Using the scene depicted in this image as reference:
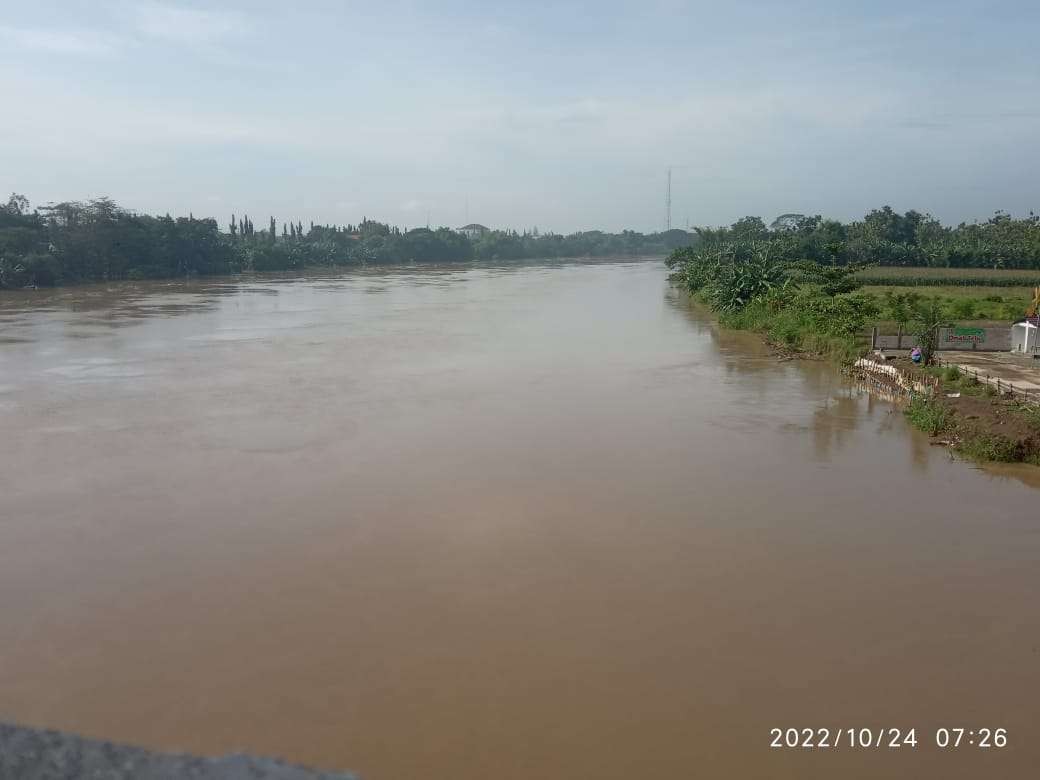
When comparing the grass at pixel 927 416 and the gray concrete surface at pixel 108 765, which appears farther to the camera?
the grass at pixel 927 416

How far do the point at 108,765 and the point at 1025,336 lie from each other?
1859cm

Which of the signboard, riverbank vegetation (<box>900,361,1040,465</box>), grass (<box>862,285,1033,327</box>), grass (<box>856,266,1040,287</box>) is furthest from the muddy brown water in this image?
grass (<box>856,266,1040,287</box>)

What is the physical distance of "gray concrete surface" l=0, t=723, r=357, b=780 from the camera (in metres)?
1.29

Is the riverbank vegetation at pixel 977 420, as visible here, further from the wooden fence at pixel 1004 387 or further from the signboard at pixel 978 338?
the signboard at pixel 978 338

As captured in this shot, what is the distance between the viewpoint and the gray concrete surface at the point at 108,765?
1.29 metres

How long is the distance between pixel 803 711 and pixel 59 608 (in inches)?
223

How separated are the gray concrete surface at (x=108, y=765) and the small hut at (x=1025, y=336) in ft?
59.3

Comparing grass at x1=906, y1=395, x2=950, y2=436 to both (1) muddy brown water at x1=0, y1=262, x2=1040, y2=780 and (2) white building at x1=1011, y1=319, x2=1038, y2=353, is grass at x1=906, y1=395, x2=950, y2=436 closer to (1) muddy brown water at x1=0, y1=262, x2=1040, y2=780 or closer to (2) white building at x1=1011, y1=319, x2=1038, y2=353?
(1) muddy brown water at x1=0, y1=262, x2=1040, y2=780

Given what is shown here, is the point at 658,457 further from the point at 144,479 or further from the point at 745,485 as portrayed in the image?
the point at 144,479

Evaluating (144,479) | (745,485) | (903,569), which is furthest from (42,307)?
(903,569)

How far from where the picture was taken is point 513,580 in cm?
677
